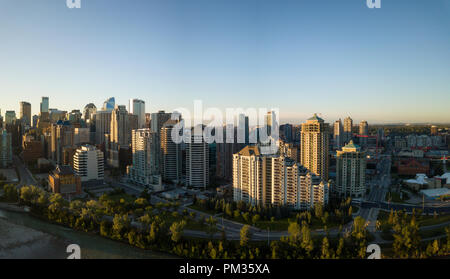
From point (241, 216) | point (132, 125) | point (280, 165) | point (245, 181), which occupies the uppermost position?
point (132, 125)

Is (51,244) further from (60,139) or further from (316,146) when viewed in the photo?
(60,139)

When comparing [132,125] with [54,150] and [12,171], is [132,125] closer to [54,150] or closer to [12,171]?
[54,150]

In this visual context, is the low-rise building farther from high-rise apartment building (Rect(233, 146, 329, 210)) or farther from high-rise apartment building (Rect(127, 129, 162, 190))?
high-rise apartment building (Rect(233, 146, 329, 210))

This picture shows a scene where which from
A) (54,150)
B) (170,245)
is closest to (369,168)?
(170,245)

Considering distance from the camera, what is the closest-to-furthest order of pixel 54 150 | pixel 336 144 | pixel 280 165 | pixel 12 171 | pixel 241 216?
1. pixel 241 216
2. pixel 280 165
3. pixel 12 171
4. pixel 54 150
5. pixel 336 144

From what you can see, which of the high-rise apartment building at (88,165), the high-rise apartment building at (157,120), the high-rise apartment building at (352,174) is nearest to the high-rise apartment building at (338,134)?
the high-rise apartment building at (352,174)

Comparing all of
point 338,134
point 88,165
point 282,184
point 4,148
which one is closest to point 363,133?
point 338,134

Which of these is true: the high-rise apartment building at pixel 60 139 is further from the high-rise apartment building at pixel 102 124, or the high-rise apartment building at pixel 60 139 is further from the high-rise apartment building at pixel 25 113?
the high-rise apartment building at pixel 25 113

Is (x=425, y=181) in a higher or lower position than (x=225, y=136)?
lower
